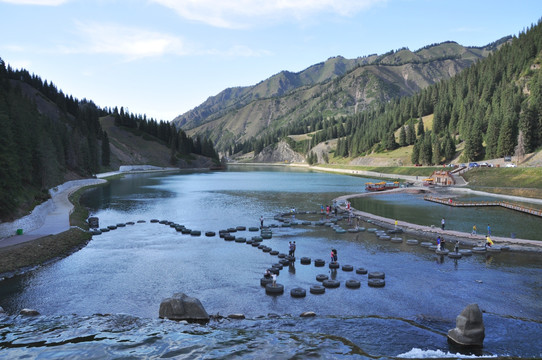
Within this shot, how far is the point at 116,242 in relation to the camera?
180ft

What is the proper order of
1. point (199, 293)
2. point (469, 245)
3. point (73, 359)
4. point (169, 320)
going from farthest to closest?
point (469, 245) < point (199, 293) < point (169, 320) < point (73, 359)

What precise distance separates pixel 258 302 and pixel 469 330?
16.2 metres

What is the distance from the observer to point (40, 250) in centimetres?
4469

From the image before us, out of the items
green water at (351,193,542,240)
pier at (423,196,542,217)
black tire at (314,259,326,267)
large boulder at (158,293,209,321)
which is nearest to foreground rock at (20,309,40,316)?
large boulder at (158,293,209,321)

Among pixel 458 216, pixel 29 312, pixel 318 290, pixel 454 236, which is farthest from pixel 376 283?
pixel 458 216

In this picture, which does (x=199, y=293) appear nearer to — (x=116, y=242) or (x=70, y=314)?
(x=70, y=314)

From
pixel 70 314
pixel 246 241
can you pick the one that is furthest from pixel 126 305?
pixel 246 241

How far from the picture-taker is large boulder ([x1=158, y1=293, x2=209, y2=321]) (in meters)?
27.9

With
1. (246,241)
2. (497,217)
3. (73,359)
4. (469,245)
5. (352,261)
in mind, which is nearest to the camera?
(73,359)

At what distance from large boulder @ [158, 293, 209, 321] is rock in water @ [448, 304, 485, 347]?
17.8 m

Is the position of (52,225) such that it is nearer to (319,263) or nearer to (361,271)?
(319,263)

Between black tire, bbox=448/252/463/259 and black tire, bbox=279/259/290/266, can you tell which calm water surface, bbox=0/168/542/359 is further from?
black tire, bbox=279/259/290/266

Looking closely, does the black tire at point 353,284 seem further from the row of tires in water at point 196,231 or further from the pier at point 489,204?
the pier at point 489,204

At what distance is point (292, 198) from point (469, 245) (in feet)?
196
